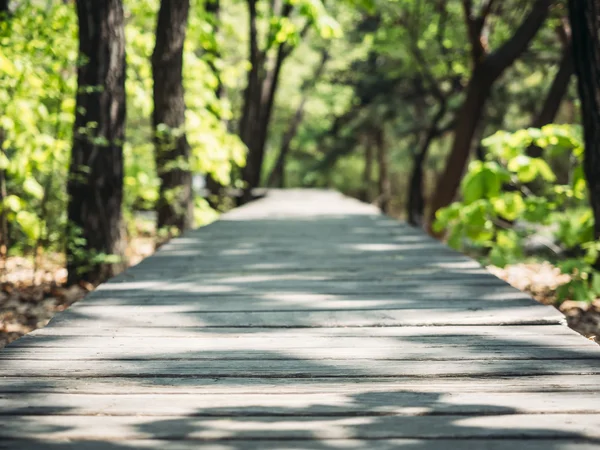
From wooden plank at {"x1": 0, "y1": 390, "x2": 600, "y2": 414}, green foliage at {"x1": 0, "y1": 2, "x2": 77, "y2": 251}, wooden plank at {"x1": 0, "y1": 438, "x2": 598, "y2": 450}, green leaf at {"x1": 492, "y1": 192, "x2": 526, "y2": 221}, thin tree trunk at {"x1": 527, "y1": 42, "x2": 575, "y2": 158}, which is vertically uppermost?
thin tree trunk at {"x1": 527, "y1": 42, "x2": 575, "y2": 158}

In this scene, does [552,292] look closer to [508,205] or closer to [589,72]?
[508,205]

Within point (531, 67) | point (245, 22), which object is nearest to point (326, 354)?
point (531, 67)

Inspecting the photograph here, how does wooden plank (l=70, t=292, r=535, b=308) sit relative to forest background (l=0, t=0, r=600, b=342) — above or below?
below

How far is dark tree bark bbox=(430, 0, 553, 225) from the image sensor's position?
1044 cm

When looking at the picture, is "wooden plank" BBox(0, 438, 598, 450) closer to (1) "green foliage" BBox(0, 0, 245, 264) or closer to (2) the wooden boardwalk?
(2) the wooden boardwalk

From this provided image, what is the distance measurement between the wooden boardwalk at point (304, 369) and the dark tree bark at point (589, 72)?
1658mm

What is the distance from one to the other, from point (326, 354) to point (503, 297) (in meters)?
1.45

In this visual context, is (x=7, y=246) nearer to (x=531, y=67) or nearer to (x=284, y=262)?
(x=284, y=262)

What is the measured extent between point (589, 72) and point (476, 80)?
662cm

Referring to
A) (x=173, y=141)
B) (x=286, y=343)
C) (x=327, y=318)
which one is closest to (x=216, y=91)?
(x=173, y=141)

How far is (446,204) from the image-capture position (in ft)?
38.5

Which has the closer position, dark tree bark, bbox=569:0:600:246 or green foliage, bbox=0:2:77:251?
dark tree bark, bbox=569:0:600:246

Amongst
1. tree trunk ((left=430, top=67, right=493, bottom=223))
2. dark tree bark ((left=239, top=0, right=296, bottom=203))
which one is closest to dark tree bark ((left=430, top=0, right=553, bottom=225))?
tree trunk ((left=430, top=67, right=493, bottom=223))

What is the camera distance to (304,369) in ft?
8.04
